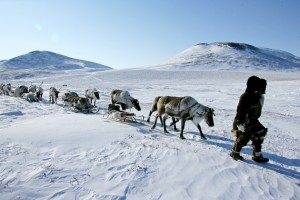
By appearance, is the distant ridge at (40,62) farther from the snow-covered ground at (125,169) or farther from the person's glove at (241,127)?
the person's glove at (241,127)

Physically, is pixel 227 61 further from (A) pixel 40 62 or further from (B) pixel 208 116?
(A) pixel 40 62

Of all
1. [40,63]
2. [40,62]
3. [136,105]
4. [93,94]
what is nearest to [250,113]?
[136,105]

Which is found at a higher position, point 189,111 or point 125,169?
point 189,111

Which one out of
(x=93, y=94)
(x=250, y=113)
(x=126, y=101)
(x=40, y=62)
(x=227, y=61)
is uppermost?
(x=227, y=61)

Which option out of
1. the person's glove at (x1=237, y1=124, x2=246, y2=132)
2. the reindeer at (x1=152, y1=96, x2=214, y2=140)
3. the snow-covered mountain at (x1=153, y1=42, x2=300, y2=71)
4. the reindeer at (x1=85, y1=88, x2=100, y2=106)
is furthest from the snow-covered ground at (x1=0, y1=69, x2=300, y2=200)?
the snow-covered mountain at (x1=153, y1=42, x2=300, y2=71)

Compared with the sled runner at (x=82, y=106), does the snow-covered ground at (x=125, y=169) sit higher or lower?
higher

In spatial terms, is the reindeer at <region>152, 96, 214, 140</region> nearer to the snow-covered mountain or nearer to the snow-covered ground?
the snow-covered ground

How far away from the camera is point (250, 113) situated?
702cm

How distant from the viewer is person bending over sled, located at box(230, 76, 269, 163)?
6.94 metres

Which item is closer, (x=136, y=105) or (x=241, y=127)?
(x=241, y=127)

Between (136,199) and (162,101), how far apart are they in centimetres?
685

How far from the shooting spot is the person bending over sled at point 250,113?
6.94m

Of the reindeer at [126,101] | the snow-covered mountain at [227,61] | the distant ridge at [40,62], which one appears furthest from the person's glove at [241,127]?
the distant ridge at [40,62]

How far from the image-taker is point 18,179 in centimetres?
565
